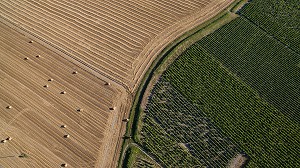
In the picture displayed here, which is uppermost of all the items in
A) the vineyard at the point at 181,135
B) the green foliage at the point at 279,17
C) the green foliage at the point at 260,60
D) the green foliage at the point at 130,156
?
the green foliage at the point at 279,17

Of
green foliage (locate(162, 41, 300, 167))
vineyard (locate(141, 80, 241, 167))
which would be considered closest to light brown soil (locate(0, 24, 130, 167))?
vineyard (locate(141, 80, 241, 167))

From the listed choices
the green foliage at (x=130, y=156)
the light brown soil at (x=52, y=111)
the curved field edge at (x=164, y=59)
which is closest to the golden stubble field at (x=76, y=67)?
the light brown soil at (x=52, y=111)

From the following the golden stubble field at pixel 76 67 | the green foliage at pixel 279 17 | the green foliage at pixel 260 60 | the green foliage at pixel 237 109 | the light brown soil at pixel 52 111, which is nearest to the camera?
the green foliage at pixel 237 109

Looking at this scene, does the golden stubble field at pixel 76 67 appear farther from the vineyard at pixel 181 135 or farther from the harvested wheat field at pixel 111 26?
the vineyard at pixel 181 135

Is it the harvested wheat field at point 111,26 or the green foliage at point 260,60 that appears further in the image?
the harvested wheat field at point 111,26

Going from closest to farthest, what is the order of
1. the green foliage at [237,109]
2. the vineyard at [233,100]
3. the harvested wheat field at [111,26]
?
the green foliage at [237,109] → the vineyard at [233,100] → the harvested wheat field at [111,26]

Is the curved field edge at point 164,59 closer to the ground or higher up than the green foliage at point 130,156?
higher up
